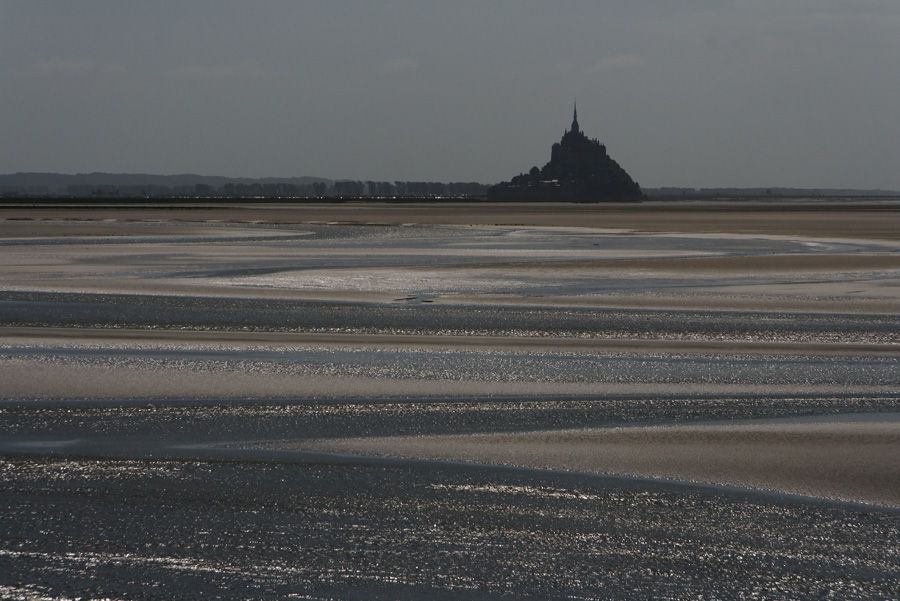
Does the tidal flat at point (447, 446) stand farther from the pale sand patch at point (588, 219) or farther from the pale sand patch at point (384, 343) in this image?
the pale sand patch at point (588, 219)

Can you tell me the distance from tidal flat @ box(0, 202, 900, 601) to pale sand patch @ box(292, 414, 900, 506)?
0.12 feet

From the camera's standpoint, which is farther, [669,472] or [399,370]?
[399,370]

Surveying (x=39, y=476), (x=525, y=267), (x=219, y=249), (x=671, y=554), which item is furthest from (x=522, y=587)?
(x=219, y=249)

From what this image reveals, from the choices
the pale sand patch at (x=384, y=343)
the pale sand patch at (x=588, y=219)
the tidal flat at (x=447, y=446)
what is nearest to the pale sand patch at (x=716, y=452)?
the tidal flat at (x=447, y=446)

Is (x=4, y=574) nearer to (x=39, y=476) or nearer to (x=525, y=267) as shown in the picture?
(x=39, y=476)

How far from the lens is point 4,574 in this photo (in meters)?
6.28

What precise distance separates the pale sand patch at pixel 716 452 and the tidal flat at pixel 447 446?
0.04 metres

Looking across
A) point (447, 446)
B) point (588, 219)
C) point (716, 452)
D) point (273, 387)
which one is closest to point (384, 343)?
point (273, 387)

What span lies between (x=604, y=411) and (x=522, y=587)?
500 cm

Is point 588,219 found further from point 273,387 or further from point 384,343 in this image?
point 273,387

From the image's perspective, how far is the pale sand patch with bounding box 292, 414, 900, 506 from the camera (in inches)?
336

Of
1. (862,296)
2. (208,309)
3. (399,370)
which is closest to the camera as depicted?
(399,370)

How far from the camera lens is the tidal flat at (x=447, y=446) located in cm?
652

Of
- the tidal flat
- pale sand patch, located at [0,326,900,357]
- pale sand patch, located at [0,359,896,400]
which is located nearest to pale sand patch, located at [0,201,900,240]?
pale sand patch, located at [0,326,900,357]
